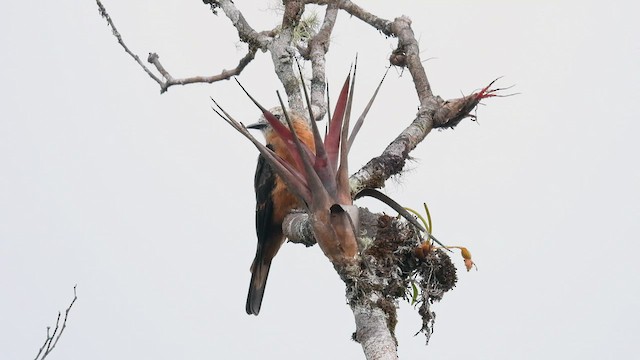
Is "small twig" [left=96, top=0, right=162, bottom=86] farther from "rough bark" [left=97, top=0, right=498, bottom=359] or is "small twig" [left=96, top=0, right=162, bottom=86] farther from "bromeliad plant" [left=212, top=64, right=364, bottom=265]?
"bromeliad plant" [left=212, top=64, right=364, bottom=265]

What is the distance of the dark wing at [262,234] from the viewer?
5359 mm

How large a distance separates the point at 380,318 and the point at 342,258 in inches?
9.6

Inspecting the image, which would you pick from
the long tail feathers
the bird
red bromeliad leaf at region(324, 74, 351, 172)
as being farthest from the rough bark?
the long tail feathers

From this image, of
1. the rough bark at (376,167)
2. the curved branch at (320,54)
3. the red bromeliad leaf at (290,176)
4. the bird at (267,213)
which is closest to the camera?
the rough bark at (376,167)

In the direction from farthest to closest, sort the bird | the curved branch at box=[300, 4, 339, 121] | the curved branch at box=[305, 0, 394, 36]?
the bird
the curved branch at box=[305, 0, 394, 36]
the curved branch at box=[300, 4, 339, 121]

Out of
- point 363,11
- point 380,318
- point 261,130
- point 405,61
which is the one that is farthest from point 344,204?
point 261,130

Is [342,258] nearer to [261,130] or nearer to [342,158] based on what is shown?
[342,158]

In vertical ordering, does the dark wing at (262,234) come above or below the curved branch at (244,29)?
below

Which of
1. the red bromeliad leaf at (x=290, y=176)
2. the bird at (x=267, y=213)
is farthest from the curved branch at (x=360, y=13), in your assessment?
the red bromeliad leaf at (x=290, y=176)

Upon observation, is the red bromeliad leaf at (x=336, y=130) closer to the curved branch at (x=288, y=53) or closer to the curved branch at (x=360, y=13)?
the curved branch at (x=288, y=53)

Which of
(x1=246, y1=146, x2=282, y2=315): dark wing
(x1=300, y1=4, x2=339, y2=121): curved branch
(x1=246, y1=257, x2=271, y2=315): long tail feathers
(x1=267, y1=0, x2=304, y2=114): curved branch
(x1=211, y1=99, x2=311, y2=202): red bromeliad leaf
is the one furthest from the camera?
(x1=246, y1=257, x2=271, y2=315): long tail feathers

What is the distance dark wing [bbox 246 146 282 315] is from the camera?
536cm

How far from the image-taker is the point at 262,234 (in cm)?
543

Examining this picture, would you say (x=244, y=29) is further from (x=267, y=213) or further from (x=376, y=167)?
(x=376, y=167)
